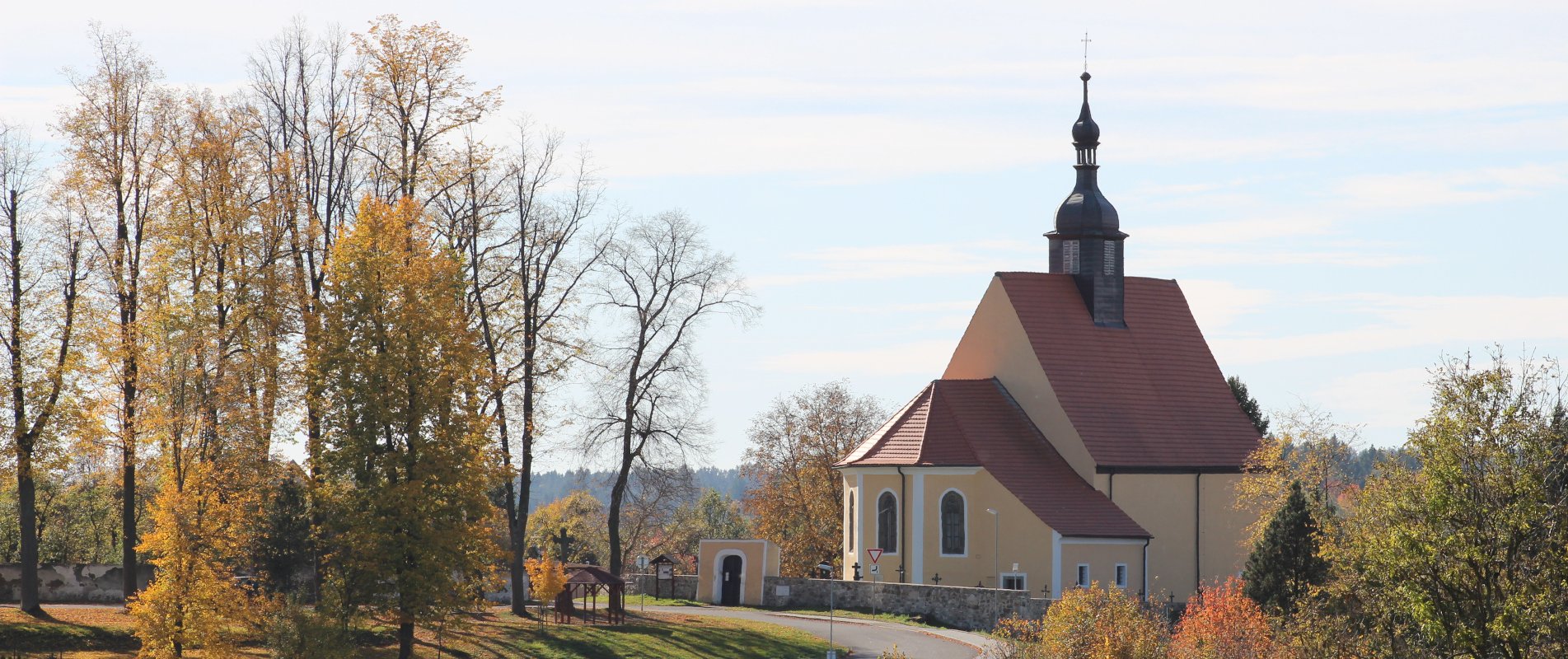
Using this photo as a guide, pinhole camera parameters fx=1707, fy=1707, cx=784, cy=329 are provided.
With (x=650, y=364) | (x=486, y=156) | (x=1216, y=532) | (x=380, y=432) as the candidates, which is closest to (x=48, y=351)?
(x=380, y=432)

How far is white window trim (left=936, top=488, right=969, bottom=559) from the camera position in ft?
160

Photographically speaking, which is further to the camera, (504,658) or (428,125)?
(428,125)

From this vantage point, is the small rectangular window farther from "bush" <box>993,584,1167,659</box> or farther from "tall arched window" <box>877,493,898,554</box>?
"bush" <box>993,584,1167,659</box>

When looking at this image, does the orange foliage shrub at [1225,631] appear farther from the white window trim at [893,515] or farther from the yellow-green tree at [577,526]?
the yellow-green tree at [577,526]

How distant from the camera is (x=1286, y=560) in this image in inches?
1523

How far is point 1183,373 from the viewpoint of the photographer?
186 feet

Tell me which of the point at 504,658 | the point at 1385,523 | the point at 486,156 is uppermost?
the point at 486,156

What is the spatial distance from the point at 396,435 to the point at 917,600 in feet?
58.5

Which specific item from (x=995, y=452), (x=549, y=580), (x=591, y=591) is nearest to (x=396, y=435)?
(x=549, y=580)

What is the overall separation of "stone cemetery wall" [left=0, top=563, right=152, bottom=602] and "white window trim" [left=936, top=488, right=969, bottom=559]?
835 inches

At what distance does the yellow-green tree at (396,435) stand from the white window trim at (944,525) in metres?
19.2

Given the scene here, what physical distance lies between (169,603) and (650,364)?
66.8 ft

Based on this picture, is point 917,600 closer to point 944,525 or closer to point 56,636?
point 944,525

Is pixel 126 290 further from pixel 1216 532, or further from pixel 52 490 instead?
pixel 1216 532
